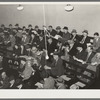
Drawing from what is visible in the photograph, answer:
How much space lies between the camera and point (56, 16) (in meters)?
4.15

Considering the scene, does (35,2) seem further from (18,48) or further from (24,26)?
(18,48)

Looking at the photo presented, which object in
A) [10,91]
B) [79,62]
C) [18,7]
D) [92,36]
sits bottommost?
[10,91]

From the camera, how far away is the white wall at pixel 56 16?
161 inches

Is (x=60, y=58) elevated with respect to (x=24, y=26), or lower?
lower

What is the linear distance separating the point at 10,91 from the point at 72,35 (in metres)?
0.99

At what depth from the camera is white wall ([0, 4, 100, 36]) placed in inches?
161

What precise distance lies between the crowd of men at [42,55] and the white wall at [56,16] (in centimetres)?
6

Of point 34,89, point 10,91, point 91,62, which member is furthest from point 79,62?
point 10,91

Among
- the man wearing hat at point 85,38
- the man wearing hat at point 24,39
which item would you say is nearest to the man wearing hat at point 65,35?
the man wearing hat at point 85,38

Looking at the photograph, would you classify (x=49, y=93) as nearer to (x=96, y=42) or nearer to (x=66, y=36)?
(x=66, y=36)

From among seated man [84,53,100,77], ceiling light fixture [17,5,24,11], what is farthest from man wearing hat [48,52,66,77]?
ceiling light fixture [17,5,24,11]

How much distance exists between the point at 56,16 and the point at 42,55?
1.63 feet

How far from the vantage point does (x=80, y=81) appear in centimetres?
403

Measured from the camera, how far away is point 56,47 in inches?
164
